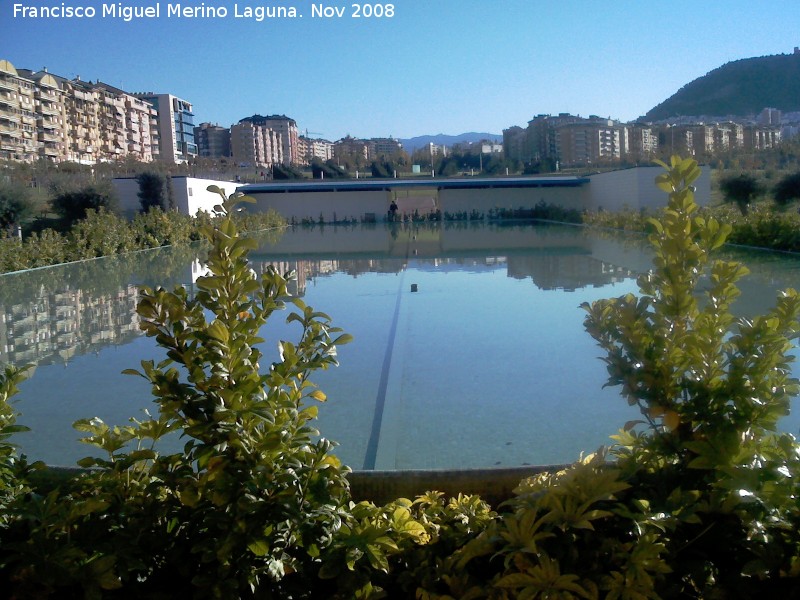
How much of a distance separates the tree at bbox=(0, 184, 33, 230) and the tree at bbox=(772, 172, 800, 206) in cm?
1929

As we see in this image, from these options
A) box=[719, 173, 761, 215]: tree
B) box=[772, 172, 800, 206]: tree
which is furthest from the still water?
box=[719, 173, 761, 215]: tree

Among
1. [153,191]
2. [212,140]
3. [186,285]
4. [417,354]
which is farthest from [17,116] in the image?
[417,354]

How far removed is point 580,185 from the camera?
33812 mm

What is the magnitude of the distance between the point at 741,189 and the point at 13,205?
754 inches

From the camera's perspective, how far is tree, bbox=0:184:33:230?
18.8 meters

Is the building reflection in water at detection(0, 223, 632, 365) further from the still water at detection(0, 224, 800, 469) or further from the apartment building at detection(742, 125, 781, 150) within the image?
the apartment building at detection(742, 125, 781, 150)

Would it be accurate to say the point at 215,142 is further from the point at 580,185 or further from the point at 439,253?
the point at 439,253

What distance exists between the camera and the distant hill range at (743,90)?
6638 cm

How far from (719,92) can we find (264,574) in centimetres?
7941

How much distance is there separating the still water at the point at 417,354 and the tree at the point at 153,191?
1164 centimetres

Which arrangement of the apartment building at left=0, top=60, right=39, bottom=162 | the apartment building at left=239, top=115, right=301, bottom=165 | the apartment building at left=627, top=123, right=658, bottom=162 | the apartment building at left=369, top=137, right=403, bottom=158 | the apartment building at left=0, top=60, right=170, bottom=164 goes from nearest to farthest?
the apartment building at left=0, top=60, right=39, bottom=162
the apartment building at left=0, top=60, right=170, bottom=164
the apartment building at left=627, top=123, right=658, bottom=162
the apartment building at left=239, top=115, right=301, bottom=165
the apartment building at left=369, top=137, right=403, bottom=158

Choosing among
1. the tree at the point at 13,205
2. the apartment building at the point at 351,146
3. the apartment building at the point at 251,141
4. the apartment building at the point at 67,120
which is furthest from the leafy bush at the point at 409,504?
the apartment building at the point at 351,146

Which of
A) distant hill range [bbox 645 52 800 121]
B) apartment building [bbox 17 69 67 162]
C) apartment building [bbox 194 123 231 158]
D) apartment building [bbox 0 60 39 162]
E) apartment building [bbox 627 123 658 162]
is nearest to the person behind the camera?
apartment building [bbox 0 60 39 162]

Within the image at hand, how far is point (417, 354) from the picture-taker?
20.3 ft
